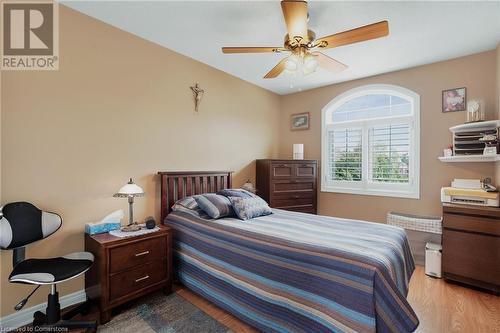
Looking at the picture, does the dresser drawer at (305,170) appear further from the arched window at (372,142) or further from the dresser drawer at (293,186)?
the arched window at (372,142)

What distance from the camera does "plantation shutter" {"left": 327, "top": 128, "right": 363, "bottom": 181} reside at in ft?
12.8

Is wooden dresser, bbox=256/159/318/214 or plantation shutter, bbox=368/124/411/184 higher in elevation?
plantation shutter, bbox=368/124/411/184

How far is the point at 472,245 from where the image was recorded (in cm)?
252

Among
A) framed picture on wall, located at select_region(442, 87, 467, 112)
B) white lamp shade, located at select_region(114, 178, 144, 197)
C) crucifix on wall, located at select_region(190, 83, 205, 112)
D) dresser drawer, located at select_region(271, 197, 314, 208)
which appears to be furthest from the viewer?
dresser drawer, located at select_region(271, 197, 314, 208)

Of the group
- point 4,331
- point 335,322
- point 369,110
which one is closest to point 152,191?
point 4,331

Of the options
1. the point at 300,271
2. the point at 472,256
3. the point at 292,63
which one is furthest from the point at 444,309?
the point at 292,63

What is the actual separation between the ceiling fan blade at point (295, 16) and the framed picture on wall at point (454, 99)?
2.48m

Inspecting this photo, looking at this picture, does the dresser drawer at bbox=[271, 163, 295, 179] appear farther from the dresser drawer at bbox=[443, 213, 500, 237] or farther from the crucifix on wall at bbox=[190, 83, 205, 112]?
the dresser drawer at bbox=[443, 213, 500, 237]

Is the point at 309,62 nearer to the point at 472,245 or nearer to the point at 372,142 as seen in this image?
the point at 372,142

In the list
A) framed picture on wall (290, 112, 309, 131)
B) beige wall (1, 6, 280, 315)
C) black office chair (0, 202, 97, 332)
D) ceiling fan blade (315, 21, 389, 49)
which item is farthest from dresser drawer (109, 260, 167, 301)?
framed picture on wall (290, 112, 309, 131)

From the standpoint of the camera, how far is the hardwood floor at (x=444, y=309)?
1921 mm

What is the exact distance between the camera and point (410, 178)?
3389 mm

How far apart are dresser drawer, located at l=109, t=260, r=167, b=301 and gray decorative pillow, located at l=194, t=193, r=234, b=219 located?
2.15ft

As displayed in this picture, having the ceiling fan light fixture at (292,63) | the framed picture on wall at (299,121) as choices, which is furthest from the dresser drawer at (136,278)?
the framed picture on wall at (299,121)
